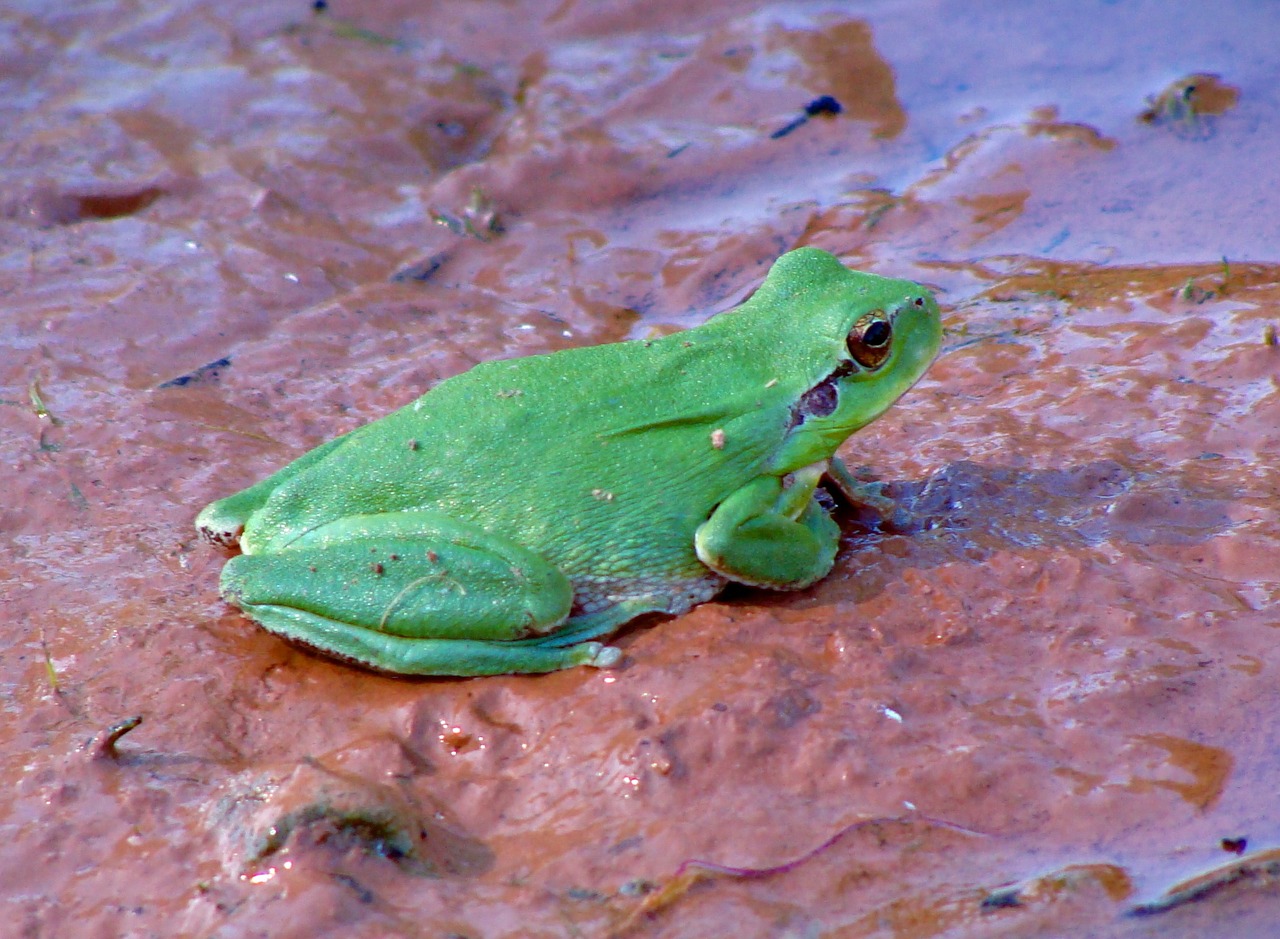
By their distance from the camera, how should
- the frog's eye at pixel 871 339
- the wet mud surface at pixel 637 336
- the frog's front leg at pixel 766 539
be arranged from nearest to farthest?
the wet mud surface at pixel 637 336 < the frog's front leg at pixel 766 539 < the frog's eye at pixel 871 339

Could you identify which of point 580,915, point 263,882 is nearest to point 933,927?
point 580,915

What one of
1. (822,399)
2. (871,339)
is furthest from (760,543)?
(871,339)

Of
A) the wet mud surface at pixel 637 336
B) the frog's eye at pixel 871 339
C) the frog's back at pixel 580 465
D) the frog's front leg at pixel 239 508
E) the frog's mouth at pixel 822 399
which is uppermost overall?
the frog's eye at pixel 871 339

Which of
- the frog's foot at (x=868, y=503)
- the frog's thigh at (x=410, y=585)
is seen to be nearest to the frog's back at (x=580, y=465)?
the frog's thigh at (x=410, y=585)

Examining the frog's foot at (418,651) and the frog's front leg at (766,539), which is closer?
the frog's foot at (418,651)

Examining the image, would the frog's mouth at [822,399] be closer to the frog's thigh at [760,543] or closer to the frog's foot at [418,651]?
the frog's thigh at [760,543]

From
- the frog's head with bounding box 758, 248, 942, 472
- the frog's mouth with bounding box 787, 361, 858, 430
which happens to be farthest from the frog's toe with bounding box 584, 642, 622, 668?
the frog's mouth with bounding box 787, 361, 858, 430
